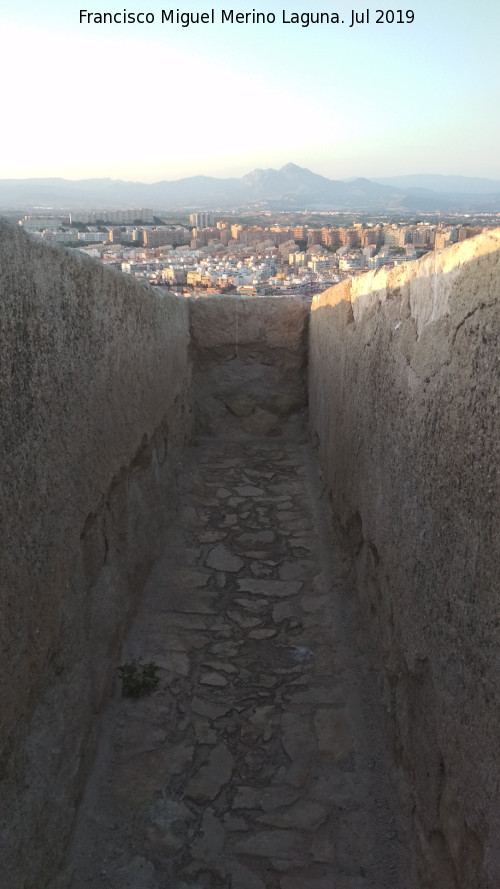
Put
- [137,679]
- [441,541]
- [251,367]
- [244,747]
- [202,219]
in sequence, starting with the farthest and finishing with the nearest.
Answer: [202,219]
[251,367]
[137,679]
[244,747]
[441,541]

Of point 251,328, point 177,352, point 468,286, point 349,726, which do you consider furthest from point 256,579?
point 251,328

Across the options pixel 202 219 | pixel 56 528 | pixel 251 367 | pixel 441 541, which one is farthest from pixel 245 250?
pixel 441 541

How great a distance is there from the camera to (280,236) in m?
24.7

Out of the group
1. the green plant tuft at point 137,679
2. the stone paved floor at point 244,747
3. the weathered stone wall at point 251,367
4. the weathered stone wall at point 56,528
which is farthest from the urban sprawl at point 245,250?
the green plant tuft at point 137,679

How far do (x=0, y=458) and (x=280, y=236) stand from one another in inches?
967

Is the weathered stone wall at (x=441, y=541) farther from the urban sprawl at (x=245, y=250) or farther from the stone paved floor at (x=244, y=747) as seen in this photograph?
the urban sprawl at (x=245, y=250)

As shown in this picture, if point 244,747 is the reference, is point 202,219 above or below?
above

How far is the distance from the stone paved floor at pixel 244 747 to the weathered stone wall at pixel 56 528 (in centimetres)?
18

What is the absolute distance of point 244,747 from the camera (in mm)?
2295

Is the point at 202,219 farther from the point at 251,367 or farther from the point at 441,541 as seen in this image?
the point at 441,541

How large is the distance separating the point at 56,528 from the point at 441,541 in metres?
1.03

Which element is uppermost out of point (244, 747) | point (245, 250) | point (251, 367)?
point (245, 250)

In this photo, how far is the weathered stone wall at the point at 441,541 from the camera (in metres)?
1.25

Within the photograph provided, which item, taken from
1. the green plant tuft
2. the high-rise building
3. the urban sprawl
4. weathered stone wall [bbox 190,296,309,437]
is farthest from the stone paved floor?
the high-rise building
